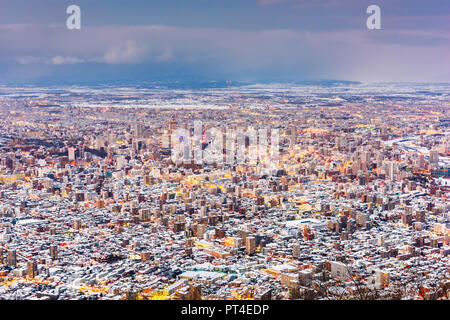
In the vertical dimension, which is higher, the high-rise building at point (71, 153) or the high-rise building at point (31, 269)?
the high-rise building at point (71, 153)

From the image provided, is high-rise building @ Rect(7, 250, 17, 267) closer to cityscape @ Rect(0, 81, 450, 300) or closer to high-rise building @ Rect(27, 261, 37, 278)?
cityscape @ Rect(0, 81, 450, 300)

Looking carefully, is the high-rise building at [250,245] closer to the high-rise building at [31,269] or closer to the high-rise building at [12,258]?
the high-rise building at [31,269]

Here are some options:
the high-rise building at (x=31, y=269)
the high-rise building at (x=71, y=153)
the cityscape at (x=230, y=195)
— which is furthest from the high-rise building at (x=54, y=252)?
the high-rise building at (x=71, y=153)

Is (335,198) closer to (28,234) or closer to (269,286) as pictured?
(269,286)

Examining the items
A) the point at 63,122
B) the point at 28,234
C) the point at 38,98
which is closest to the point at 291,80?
the point at 63,122

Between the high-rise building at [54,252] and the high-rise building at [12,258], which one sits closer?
the high-rise building at [12,258]

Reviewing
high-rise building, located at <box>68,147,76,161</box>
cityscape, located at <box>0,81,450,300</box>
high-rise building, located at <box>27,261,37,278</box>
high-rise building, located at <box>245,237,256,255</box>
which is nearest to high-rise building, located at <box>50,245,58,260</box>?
cityscape, located at <box>0,81,450,300</box>

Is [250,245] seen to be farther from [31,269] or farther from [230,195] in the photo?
[230,195]

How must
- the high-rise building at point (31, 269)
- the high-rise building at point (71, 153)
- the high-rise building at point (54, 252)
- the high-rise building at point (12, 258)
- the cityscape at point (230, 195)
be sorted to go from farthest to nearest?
1. the high-rise building at point (71, 153)
2. the high-rise building at point (54, 252)
3. the high-rise building at point (12, 258)
4. the high-rise building at point (31, 269)
5. the cityscape at point (230, 195)

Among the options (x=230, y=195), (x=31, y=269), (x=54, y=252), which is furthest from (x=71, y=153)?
(x=31, y=269)
